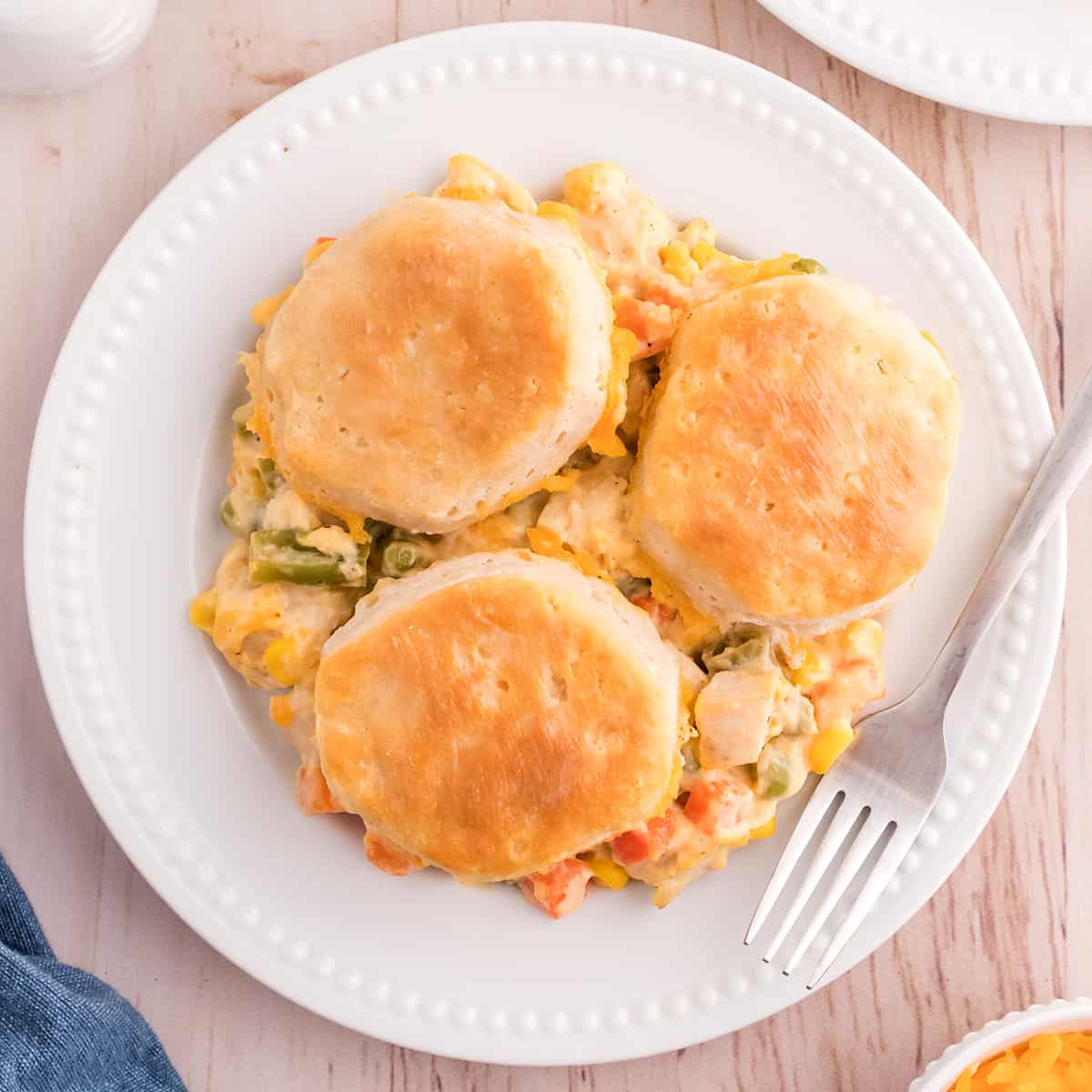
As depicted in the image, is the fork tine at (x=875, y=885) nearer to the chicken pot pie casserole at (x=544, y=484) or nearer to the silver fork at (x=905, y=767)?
the silver fork at (x=905, y=767)

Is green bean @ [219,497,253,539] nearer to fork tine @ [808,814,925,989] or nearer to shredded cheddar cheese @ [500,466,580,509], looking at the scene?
shredded cheddar cheese @ [500,466,580,509]

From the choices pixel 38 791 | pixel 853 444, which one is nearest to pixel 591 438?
pixel 853 444

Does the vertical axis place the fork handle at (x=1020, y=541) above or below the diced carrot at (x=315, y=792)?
above

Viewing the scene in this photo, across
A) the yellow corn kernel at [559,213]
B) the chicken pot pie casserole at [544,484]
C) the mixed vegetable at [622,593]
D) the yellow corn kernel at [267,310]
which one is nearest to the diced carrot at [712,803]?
the mixed vegetable at [622,593]

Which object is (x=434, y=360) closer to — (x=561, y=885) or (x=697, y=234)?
(x=697, y=234)

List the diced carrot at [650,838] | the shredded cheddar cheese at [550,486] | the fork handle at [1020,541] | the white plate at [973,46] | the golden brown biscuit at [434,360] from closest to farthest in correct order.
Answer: the golden brown biscuit at [434,360] < the shredded cheddar cheese at [550,486] < the diced carrot at [650,838] < the fork handle at [1020,541] < the white plate at [973,46]

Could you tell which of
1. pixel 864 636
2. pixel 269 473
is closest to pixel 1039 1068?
pixel 864 636
